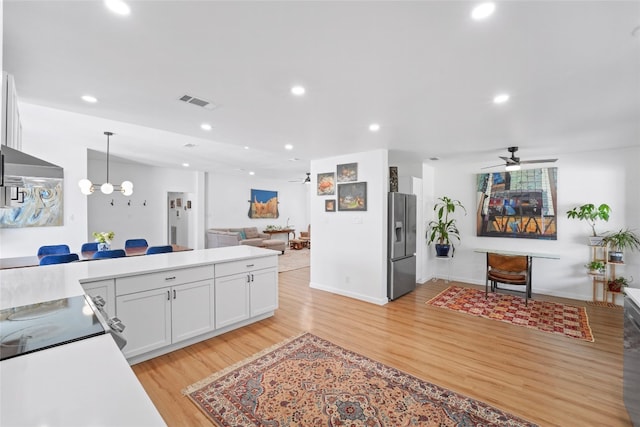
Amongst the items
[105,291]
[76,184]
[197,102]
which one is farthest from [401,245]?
[76,184]

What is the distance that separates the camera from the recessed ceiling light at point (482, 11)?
4.52 feet

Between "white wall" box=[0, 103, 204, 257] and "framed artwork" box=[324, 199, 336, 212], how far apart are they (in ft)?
9.88

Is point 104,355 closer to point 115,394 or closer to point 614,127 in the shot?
point 115,394

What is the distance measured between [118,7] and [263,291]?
3096 millimetres

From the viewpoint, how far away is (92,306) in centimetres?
163

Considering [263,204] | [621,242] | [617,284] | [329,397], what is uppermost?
[263,204]

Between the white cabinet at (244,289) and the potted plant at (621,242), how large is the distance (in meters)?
5.20

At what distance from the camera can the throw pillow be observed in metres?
9.34

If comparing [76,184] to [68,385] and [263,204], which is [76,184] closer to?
[263,204]

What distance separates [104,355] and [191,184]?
8.39m

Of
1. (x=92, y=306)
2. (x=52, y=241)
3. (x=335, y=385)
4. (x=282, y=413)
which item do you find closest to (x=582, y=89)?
(x=335, y=385)

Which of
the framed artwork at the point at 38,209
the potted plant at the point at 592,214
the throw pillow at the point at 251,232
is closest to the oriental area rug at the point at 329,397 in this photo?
the potted plant at the point at 592,214

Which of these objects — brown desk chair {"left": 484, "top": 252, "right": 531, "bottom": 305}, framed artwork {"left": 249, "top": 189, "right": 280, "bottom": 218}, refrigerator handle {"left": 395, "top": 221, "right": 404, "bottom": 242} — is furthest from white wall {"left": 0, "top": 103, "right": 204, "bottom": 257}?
brown desk chair {"left": 484, "top": 252, "right": 531, "bottom": 305}

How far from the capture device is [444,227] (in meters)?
5.80
